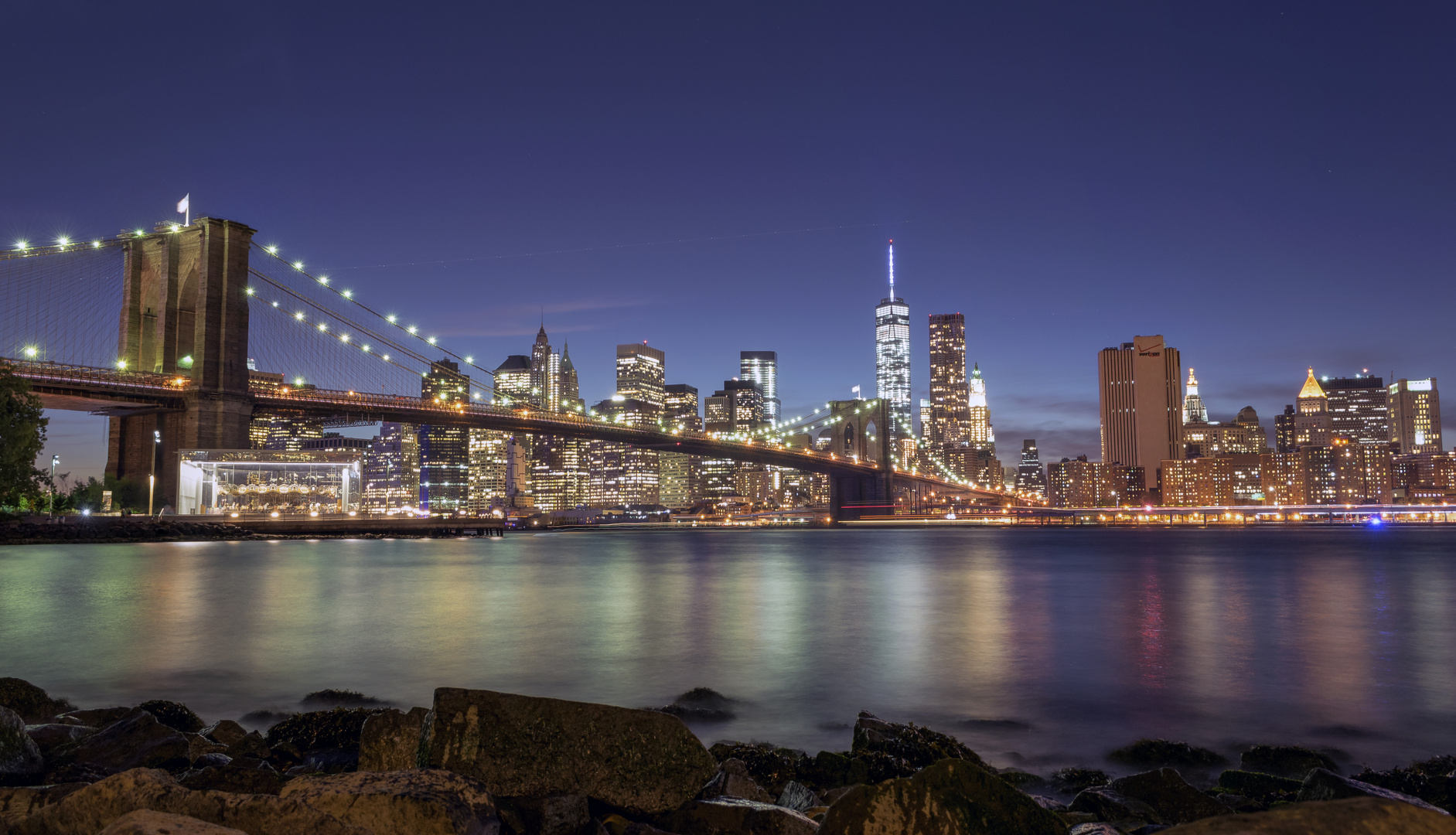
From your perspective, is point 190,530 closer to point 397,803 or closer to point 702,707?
point 702,707

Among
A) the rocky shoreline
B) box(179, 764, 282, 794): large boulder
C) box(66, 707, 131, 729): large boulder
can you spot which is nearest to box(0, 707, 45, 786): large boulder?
the rocky shoreline

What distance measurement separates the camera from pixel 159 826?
2.83 m

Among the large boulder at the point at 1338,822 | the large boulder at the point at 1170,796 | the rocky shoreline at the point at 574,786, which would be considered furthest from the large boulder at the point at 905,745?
the large boulder at the point at 1338,822

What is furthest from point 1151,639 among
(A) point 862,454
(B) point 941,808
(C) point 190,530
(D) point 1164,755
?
(A) point 862,454

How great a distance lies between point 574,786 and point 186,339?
2320 inches

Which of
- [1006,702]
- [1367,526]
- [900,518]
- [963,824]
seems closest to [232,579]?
[1006,702]

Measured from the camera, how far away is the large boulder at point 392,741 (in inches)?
186

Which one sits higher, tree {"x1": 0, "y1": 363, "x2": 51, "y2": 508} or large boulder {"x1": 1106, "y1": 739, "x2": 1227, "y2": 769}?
tree {"x1": 0, "y1": 363, "x2": 51, "y2": 508}

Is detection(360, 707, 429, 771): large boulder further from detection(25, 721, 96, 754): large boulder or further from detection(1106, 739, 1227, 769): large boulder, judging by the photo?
detection(1106, 739, 1227, 769): large boulder

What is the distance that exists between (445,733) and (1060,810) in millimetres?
3646

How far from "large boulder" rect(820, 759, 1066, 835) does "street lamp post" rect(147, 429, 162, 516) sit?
5776 centimetres

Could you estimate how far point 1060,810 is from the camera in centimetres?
551

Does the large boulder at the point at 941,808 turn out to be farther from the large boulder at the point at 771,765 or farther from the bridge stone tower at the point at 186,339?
the bridge stone tower at the point at 186,339

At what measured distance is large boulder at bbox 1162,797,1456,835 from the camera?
8.59 ft
